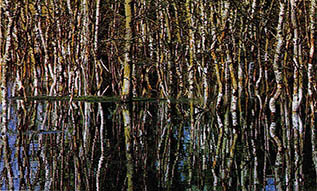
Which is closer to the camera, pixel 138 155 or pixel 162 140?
pixel 138 155

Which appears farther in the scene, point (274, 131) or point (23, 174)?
point (274, 131)

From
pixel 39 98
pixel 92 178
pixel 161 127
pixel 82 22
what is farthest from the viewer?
pixel 82 22

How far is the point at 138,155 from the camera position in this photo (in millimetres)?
8617

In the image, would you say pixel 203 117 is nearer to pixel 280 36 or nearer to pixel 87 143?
pixel 280 36

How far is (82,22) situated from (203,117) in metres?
9.60

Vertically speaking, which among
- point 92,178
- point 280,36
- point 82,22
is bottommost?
point 92,178

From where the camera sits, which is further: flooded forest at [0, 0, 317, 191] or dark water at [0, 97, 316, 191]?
flooded forest at [0, 0, 317, 191]

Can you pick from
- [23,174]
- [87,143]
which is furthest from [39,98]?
[23,174]

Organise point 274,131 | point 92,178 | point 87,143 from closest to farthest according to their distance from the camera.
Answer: point 92,178 < point 87,143 < point 274,131

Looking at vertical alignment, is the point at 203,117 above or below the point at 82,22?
below

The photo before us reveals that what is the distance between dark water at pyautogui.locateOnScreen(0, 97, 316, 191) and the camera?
6.82 m

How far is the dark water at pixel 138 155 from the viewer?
682 centimetres

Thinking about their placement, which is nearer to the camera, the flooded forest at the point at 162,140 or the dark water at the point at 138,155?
the dark water at the point at 138,155

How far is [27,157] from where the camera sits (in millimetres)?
8336
